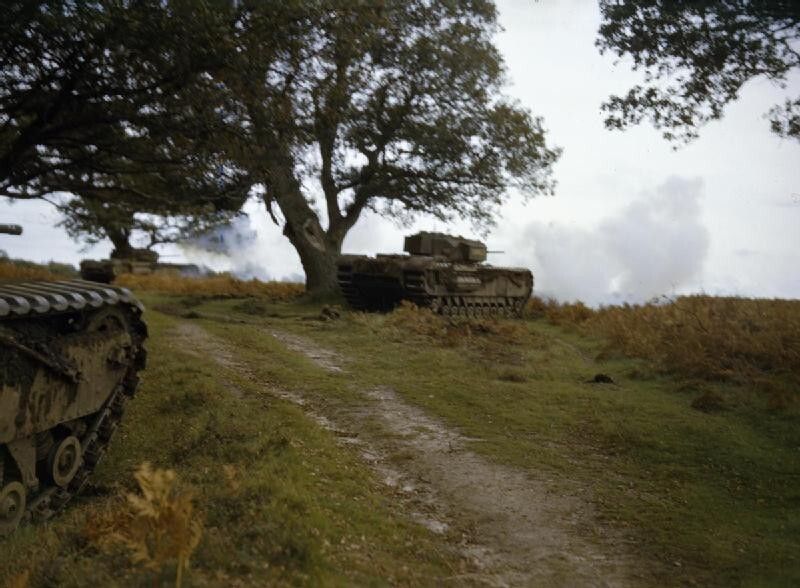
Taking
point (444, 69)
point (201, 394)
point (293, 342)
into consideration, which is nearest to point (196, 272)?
point (444, 69)

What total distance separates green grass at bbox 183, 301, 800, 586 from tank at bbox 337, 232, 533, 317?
16.6 ft

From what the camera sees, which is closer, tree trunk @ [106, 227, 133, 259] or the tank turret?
the tank turret

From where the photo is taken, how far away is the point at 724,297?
69.4ft

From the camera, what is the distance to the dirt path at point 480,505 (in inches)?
207

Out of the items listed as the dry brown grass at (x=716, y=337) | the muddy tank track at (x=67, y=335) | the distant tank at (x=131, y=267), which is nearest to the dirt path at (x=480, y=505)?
the muddy tank track at (x=67, y=335)

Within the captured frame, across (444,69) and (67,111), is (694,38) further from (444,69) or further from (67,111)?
(444,69)

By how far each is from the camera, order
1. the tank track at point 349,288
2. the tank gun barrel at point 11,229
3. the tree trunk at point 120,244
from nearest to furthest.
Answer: the tank gun barrel at point 11,229 → the tank track at point 349,288 → the tree trunk at point 120,244

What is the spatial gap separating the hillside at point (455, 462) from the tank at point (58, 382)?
1.15ft

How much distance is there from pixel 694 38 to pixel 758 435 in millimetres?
5693

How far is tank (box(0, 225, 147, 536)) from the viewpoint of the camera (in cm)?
668

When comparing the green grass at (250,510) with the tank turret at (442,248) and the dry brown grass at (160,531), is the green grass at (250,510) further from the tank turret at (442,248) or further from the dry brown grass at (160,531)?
the tank turret at (442,248)

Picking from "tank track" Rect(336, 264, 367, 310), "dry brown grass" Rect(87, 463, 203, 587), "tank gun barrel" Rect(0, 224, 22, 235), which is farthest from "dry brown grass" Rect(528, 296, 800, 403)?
"tank gun barrel" Rect(0, 224, 22, 235)

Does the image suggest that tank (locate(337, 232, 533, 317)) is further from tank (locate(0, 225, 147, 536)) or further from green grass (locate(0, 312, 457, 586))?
tank (locate(0, 225, 147, 536))

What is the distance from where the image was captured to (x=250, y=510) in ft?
16.5
